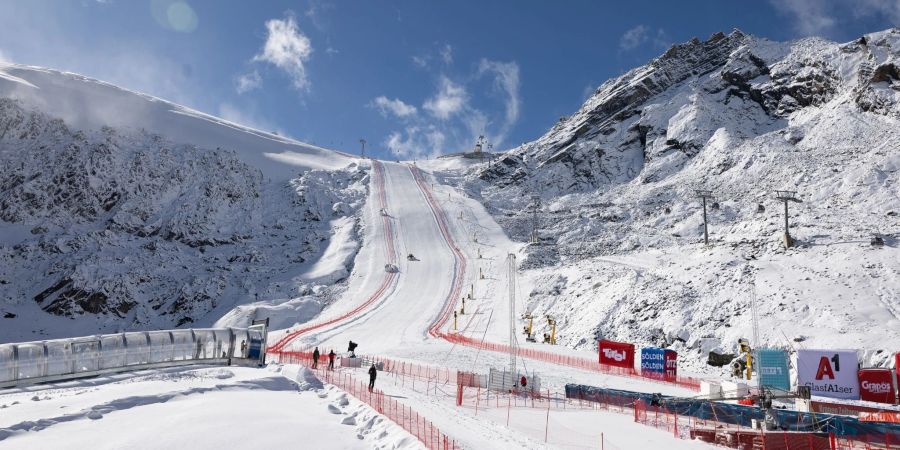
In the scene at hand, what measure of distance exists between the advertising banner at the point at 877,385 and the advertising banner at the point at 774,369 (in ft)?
11.0

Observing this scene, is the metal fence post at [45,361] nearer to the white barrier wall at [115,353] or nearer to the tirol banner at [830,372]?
the white barrier wall at [115,353]

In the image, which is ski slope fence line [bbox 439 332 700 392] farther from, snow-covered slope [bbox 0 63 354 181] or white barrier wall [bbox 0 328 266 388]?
snow-covered slope [bbox 0 63 354 181]

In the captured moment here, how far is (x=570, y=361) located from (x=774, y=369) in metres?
13.8

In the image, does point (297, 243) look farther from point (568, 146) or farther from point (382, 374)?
point (568, 146)

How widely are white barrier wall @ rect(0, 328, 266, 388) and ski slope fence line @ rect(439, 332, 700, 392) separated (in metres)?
19.0

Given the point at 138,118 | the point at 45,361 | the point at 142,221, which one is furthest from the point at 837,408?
the point at 138,118

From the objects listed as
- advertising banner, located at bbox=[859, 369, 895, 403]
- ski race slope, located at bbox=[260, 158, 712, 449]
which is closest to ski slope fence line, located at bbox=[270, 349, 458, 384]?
ski race slope, located at bbox=[260, 158, 712, 449]

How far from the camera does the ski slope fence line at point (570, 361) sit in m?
35.0

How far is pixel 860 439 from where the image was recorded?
2044 centimetres

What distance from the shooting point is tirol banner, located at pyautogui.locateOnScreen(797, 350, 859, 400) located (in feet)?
95.6

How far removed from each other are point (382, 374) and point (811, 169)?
6280cm

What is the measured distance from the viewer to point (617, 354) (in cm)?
3938

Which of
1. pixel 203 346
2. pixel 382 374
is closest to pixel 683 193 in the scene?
pixel 382 374

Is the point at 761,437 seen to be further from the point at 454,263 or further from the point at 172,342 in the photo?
the point at 454,263
